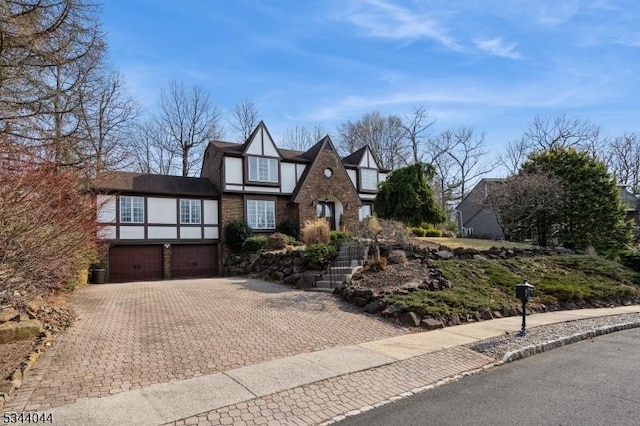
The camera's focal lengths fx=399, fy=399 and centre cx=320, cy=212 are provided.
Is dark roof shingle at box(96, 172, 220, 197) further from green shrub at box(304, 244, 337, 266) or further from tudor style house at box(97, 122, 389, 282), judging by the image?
green shrub at box(304, 244, 337, 266)

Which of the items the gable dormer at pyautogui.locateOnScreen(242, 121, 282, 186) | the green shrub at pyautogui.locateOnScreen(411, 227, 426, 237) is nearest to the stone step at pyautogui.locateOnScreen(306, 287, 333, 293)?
the green shrub at pyautogui.locateOnScreen(411, 227, 426, 237)

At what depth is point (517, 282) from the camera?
12.1 m

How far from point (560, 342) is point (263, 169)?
18.5 m

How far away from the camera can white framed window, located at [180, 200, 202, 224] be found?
71.9ft

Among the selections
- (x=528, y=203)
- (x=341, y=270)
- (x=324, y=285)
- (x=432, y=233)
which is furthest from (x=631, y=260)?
(x=324, y=285)

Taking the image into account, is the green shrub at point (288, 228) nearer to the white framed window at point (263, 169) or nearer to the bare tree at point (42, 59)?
the white framed window at point (263, 169)

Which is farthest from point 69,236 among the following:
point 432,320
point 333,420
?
point 432,320

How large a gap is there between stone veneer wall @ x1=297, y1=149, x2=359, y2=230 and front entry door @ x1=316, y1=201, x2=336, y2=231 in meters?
0.74

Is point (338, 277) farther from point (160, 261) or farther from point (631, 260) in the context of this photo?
Answer: point (631, 260)

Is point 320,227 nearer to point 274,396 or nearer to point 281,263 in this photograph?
point 281,263

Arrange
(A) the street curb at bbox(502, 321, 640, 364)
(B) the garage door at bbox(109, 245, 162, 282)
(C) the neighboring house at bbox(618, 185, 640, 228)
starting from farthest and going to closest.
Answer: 1. (C) the neighboring house at bbox(618, 185, 640, 228)
2. (B) the garage door at bbox(109, 245, 162, 282)
3. (A) the street curb at bbox(502, 321, 640, 364)

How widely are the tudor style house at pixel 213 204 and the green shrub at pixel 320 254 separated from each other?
630 cm

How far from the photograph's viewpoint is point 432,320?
8.82 meters

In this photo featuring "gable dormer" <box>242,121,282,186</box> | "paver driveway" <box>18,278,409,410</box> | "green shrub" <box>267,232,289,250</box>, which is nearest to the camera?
"paver driveway" <box>18,278,409,410</box>
